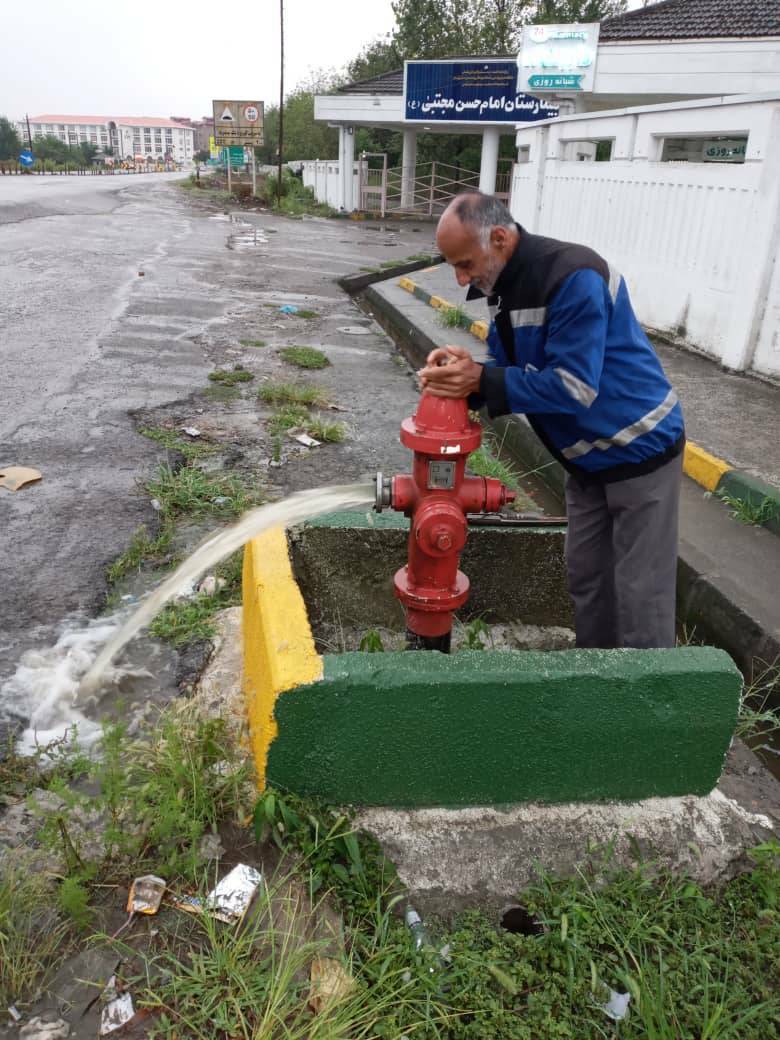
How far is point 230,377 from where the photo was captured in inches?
273

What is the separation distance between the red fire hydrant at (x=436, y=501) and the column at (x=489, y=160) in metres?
22.4

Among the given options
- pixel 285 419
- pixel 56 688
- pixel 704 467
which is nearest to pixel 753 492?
pixel 704 467

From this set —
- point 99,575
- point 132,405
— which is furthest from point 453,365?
point 132,405

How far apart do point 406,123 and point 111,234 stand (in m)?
11.3

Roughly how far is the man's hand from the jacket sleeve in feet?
0.12

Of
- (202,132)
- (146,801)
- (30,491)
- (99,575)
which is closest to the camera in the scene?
(146,801)

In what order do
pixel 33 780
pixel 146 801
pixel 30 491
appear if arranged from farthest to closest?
pixel 30 491
pixel 33 780
pixel 146 801

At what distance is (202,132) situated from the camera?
6412 inches

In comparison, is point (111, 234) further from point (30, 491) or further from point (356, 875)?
point (356, 875)

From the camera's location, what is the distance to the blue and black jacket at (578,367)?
2.23 m

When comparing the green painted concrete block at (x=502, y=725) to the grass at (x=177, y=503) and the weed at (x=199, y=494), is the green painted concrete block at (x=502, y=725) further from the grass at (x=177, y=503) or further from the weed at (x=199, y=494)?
the weed at (x=199, y=494)

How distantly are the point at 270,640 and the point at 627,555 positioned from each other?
1210 mm

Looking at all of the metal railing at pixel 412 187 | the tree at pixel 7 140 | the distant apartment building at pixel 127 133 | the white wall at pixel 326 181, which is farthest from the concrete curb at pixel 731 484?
the distant apartment building at pixel 127 133

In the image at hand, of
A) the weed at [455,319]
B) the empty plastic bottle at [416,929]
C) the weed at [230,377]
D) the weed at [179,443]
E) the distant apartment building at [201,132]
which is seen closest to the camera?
the empty plastic bottle at [416,929]
